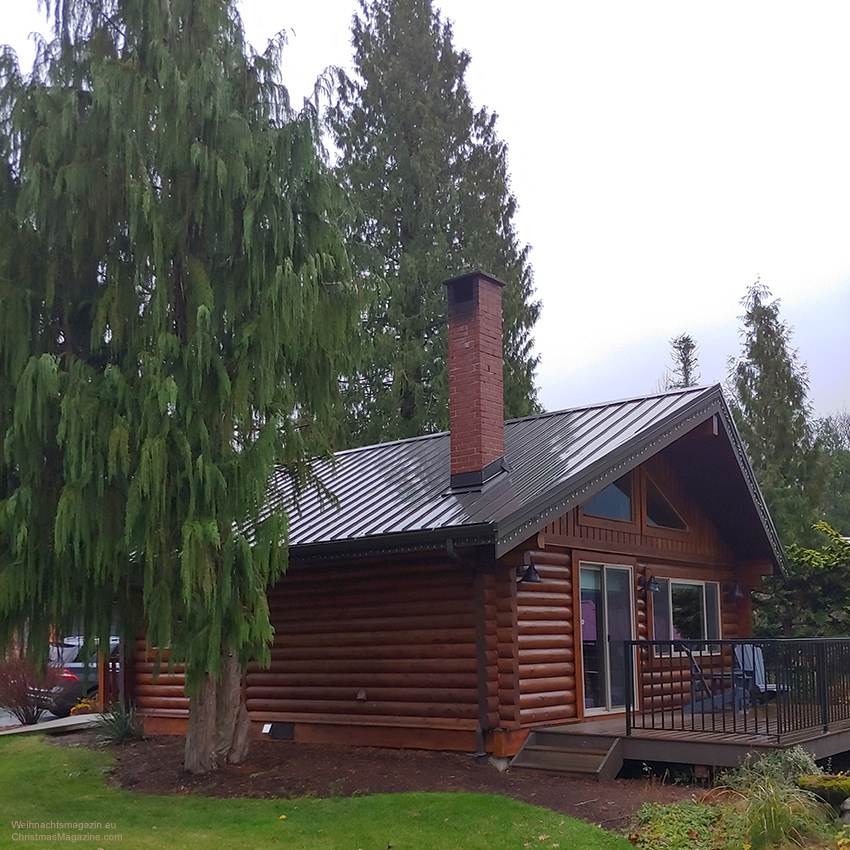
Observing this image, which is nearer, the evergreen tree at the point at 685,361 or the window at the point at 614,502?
the window at the point at 614,502

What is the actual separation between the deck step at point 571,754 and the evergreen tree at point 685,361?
2850 centimetres

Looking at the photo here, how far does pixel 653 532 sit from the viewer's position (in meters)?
14.2

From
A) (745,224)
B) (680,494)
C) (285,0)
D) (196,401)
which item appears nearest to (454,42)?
(745,224)

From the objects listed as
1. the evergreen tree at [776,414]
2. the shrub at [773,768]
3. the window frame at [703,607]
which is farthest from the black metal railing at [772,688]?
the evergreen tree at [776,414]

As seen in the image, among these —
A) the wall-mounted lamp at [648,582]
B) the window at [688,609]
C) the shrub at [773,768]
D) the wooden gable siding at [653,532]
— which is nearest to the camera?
the shrub at [773,768]

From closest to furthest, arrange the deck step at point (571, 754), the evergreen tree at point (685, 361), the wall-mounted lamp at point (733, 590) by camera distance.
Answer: the deck step at point (571, 754)
the wall-mounted lamp at point (733, 590)
the evergreen tree at point (685, 361)

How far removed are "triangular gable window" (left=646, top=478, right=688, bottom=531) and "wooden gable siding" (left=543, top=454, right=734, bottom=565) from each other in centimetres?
9

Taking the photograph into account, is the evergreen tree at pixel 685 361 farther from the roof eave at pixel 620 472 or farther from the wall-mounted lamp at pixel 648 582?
the wall-mounted lamp at pixel 648 582

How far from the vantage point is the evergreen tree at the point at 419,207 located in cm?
2816

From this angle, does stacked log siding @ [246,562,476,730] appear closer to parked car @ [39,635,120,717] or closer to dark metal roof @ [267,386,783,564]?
dark metal roof @ [267,386,783,564]

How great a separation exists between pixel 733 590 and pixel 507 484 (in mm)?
5932

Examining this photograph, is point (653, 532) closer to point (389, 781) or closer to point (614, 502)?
→ point (614, 502)

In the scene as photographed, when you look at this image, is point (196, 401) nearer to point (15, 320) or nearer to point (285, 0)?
point (15, 320)

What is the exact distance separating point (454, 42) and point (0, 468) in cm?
2651
